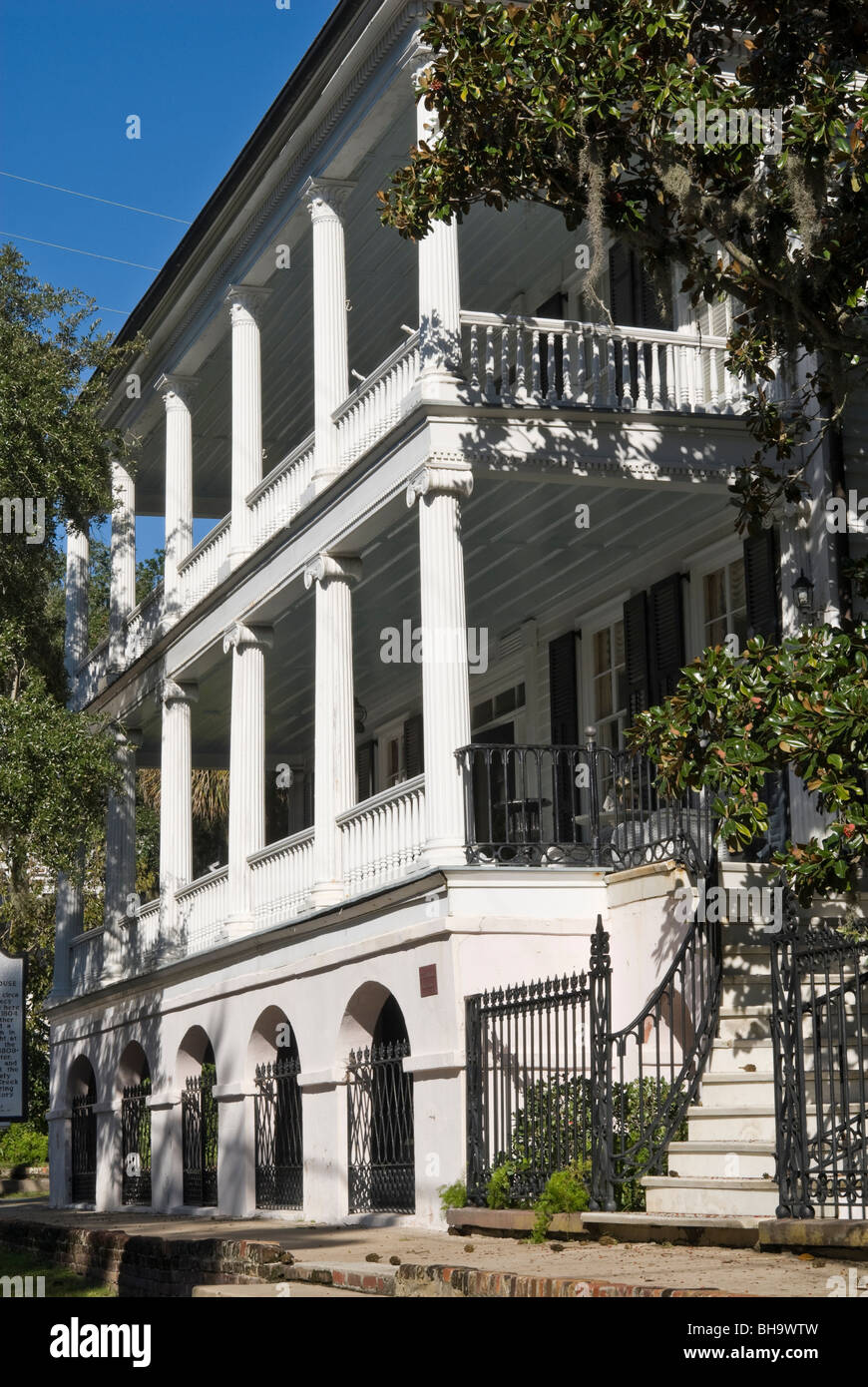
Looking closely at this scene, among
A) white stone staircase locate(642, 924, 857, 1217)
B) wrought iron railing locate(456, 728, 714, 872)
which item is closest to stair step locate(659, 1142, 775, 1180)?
white stone staircase locate(642, 924, 857, 1217)

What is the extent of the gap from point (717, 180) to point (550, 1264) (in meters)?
6.55

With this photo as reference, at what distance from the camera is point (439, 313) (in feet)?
49.2

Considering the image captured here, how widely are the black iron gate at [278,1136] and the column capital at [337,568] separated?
15.1 feet

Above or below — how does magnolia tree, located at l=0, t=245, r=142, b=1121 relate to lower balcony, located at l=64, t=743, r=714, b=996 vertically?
above

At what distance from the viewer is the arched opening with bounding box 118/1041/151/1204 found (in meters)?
22.5

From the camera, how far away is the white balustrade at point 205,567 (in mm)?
20938

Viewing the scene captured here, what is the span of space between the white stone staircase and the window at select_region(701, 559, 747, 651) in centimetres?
448

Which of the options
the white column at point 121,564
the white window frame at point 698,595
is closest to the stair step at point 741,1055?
the white window frame at point 698,595

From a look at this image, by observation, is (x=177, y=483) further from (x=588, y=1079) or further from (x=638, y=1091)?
(x=638, y=1091)

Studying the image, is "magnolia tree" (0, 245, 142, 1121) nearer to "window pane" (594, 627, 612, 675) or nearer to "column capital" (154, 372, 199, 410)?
"column capital" (154, 372, 199, 410)

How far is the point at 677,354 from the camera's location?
1605cm

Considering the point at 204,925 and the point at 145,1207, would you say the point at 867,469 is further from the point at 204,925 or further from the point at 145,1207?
the point at 145,1207
